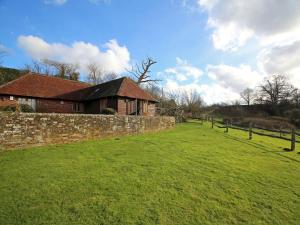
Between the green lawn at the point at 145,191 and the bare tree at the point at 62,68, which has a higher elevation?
the bare tree at the point at 62,68

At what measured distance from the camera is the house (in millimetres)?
18906

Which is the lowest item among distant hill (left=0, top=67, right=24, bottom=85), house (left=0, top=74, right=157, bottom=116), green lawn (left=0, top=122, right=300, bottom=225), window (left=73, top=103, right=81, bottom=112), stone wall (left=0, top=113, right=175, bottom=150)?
green lawn (left=0, top=122, right=300, bottom=225)

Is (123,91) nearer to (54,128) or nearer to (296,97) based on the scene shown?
(54,128)

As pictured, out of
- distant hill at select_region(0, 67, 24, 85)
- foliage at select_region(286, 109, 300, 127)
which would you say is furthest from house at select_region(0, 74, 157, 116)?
foliage at select_region(286, 109, 300, 127)

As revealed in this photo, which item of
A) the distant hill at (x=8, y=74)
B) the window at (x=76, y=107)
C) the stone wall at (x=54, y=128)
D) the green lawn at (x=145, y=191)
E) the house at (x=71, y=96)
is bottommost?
the green lawn at (x=145, y=191)

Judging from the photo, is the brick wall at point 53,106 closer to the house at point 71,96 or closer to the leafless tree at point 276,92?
the house at point 71,96

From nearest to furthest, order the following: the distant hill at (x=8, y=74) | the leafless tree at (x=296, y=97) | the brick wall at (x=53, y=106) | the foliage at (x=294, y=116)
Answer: the brick wall at (x=53, y=106) < the distant hill at (x=8, y=74) < the foliage at (x=294, y=116) < the leafless tree at (x=296, y=97)

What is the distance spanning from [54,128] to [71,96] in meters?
14.5

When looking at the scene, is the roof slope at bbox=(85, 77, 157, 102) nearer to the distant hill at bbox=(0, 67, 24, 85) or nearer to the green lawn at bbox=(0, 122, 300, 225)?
the distant hill at bbox=(0, 67, 24, 85)

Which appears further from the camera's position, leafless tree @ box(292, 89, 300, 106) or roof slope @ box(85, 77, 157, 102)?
leafless tree @ box(292, 89, 300, 106)

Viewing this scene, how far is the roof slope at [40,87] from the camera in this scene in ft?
62.2

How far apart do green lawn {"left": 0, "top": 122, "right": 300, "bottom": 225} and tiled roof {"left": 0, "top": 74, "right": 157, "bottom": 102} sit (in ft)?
43.1

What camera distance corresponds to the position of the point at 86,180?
4.71 meters

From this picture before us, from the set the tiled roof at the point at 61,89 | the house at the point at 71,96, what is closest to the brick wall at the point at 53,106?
the house at the point at 71,96
